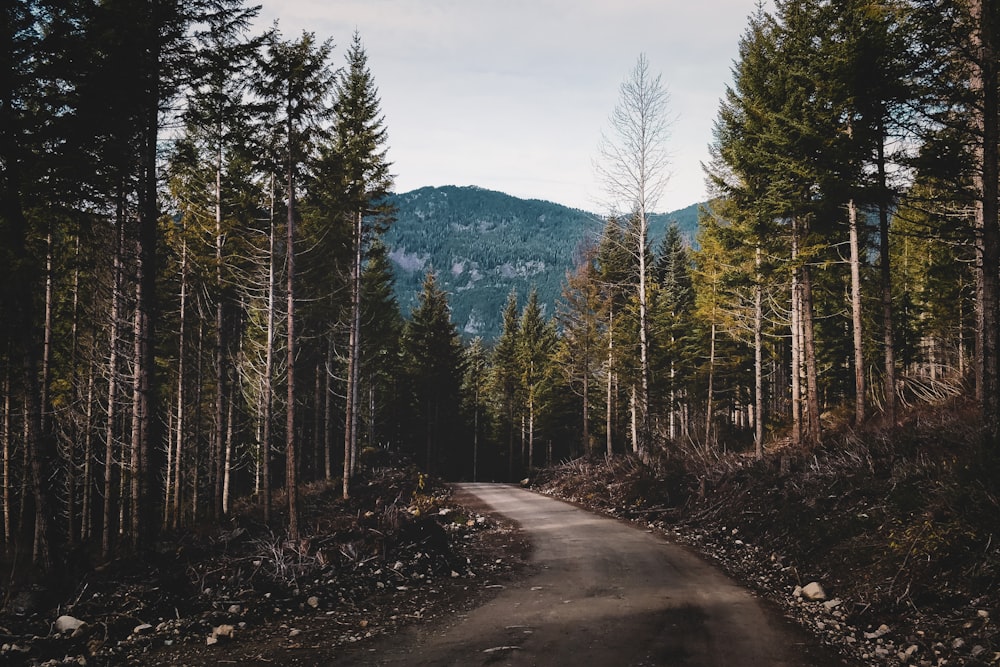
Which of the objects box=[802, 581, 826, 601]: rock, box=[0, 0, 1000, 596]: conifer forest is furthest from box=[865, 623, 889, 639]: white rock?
box=[0, 0, 1000, 596]: conifer forest

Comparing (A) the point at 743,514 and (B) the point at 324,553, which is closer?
(B) the point at 324,553

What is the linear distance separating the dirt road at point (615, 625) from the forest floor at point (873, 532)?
2.14ft

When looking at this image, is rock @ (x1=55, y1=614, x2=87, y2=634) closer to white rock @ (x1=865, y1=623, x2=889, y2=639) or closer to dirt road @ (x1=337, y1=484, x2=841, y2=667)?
dirt road @ (x1=337, y1=484, x2=841, y2=667)

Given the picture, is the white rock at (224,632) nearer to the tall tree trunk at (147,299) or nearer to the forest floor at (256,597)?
the forest floor at (256,597)

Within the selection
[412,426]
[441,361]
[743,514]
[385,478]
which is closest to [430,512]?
[385,478]

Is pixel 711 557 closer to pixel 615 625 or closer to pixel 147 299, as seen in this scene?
pixel 615 625

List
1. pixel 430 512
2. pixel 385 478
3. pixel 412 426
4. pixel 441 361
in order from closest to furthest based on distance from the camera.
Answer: pixel 430 512 → pixel 385 478 → pixel 441 361 → pixel 412 426

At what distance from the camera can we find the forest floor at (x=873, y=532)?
21.3ft

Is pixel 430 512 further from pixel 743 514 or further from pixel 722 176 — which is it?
pixel 722 176

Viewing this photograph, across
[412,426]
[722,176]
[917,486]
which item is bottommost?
[412,426]

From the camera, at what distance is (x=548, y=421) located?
147 feet

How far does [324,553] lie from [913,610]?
976cm

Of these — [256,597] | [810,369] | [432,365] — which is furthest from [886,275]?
[432,365]

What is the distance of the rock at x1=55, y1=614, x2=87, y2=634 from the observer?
7.33m
